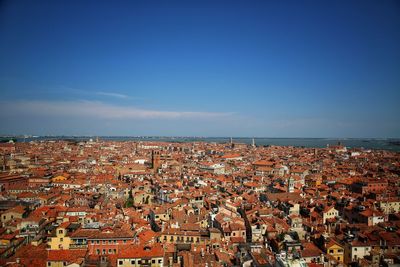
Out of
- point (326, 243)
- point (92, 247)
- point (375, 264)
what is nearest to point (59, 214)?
point (92, 247)

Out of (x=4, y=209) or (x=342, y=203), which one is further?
(x=342, y=203)

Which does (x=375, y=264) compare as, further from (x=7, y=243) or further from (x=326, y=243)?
(x=7, y=243)

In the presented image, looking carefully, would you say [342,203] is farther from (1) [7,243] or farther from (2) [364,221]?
(1) [7,243]

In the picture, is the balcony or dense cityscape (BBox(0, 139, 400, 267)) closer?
dense cityscape (BBox(0, 139, 400, 267))

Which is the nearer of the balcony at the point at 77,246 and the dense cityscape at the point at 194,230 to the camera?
the dense cityscape at the point at 194,230

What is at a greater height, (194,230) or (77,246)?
(194,230)

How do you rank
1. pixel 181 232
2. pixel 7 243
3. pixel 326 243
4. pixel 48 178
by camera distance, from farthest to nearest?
pixel 48 178 → pixel 181 232 → pixel 326 243 → pixel 7 243

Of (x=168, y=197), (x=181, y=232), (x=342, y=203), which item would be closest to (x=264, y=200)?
(x=342, y=203)

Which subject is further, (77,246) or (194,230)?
(194,230)

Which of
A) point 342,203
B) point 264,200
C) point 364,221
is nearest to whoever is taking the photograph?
point 364,221
